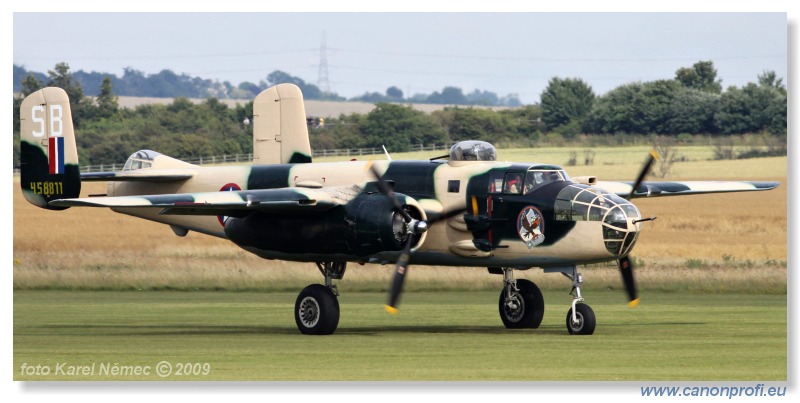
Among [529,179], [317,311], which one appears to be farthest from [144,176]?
[529,179]

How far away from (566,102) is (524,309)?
169 ft

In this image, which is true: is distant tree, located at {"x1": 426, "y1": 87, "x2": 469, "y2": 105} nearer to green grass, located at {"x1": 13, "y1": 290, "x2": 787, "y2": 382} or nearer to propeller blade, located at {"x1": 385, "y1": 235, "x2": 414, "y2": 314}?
green grass, located at {"x1": 13, "y1": 290, "x2": 787, "y2": 382}

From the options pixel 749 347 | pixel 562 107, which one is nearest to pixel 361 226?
pixel 749 347

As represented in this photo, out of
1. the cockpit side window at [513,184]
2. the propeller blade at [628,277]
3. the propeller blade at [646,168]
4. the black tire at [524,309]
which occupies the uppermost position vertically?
the propeller blade at [646,168]

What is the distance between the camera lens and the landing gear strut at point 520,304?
30469 millimetres

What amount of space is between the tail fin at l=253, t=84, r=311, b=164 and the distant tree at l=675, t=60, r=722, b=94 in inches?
1992

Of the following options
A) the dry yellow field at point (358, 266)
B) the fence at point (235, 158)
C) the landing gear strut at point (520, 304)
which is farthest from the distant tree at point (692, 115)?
the landing gear strut at point (520, 304)

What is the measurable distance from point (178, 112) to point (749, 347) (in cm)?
6068

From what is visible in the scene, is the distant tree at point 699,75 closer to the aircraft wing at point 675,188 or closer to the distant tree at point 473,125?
the distant tree at point 473,125

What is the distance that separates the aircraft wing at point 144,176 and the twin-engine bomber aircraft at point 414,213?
1381 millimetres

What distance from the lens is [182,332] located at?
30312mm

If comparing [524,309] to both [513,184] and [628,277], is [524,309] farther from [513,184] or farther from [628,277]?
[513,184]

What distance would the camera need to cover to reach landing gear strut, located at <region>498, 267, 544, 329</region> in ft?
100.0

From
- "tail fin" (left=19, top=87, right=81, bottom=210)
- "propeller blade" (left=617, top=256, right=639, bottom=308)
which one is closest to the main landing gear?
"propeller blade" (left=617, top=256, right=639, bottom=308)
